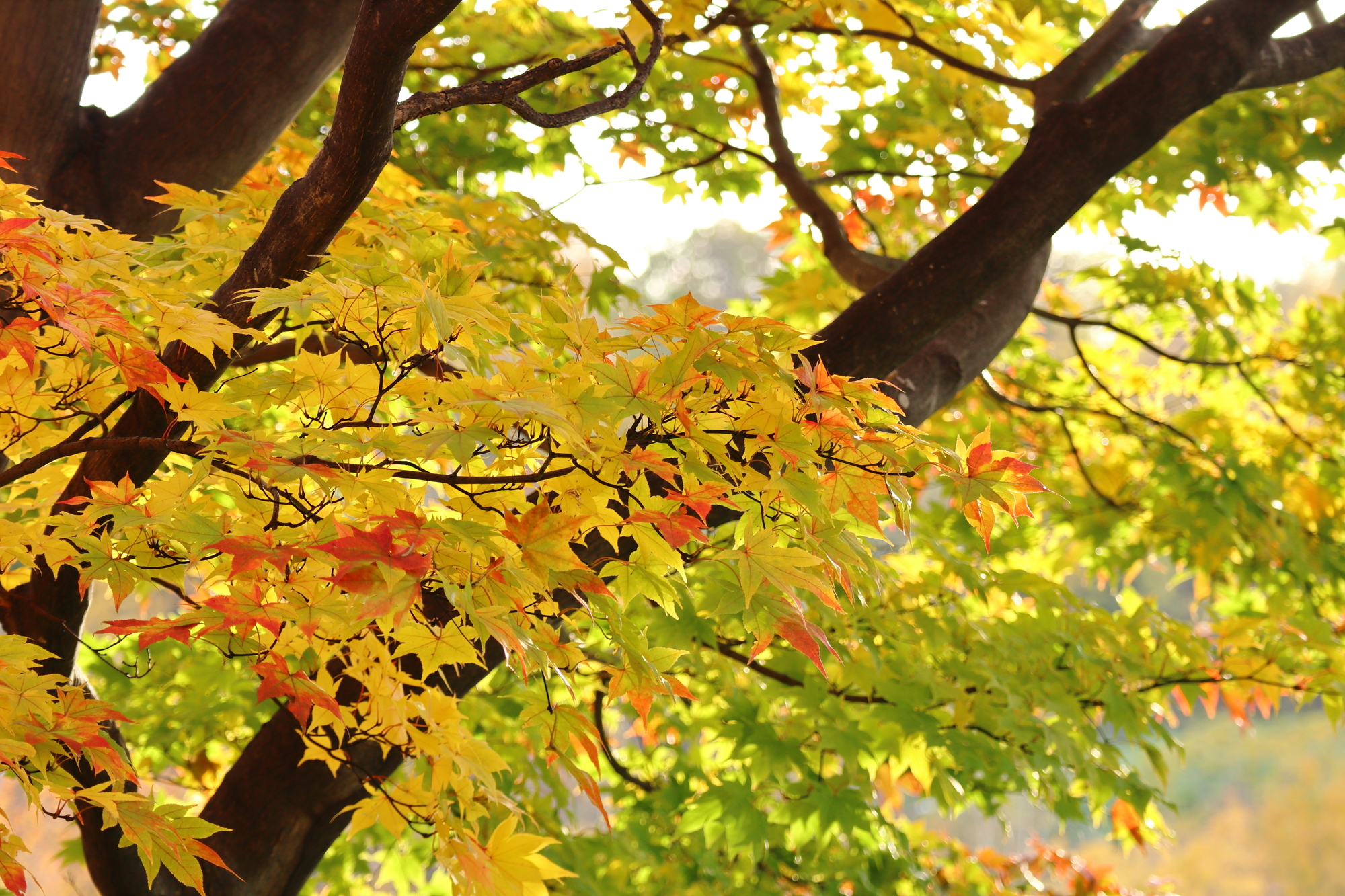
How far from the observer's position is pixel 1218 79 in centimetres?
191

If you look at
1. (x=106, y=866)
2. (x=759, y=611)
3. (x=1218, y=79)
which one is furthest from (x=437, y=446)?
(x=1218, y=79)

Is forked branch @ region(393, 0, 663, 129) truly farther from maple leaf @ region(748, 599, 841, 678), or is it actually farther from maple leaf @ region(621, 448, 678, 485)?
maple leaf @ region(748, 599, 841, 678)

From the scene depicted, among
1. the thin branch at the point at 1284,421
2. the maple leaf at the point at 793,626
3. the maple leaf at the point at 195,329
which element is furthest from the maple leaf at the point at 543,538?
the thin branch at the point at 1284,421

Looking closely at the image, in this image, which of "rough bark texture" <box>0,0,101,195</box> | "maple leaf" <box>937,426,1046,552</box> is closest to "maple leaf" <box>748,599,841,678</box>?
"maple leaf" <box>937,426,1046,552</box>

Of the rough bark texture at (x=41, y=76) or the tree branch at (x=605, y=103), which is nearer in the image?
the tree branch at (x=605, y=103)

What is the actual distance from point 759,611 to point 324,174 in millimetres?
749

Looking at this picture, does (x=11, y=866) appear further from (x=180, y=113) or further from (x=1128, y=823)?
(x=1128, y=823)

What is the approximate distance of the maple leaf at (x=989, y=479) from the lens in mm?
1039

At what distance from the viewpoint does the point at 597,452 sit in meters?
0.95

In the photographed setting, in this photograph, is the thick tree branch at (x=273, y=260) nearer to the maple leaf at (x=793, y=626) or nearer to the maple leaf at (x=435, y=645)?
the maple leaf at (x=435, y=645)

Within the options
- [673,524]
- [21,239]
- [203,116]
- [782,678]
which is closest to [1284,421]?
[782,678]

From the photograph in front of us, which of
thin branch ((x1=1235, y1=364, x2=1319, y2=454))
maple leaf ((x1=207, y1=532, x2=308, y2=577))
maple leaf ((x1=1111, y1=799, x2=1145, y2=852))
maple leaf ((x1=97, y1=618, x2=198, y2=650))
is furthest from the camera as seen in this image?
thin branch ((x1=1235, y1=364, x2=1319, y2=454))

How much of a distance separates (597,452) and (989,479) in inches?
18.1

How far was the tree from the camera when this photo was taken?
1.01 m
